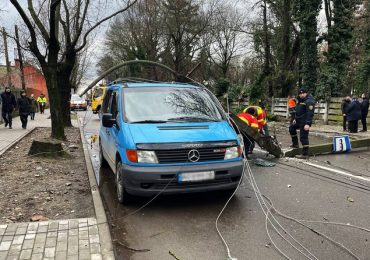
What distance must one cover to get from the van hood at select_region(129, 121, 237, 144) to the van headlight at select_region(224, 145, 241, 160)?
16 centimetres

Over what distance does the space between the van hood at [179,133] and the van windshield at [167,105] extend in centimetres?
29

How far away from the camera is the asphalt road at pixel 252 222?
4352 mm

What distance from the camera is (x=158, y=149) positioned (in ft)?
17.6

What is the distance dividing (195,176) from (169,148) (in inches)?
21.7

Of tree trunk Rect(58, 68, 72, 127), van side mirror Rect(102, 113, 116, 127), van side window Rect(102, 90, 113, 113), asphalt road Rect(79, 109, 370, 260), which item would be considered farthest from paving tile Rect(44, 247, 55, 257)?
tree trunk Rect(58, 68, 72, 127)

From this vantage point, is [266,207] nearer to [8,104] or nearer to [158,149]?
[158,149]

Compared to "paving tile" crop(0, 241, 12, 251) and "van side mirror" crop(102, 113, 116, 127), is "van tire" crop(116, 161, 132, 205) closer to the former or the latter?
"van side mirror" crop(102, 113, 116, 127)

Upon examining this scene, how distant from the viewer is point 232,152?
19.0ft

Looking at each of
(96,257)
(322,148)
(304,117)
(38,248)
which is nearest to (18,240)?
(38,248)

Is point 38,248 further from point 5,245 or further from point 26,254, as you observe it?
point 5,245

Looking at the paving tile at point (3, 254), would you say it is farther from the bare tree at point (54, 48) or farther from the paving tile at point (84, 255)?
the bare tree at point (54, 48)

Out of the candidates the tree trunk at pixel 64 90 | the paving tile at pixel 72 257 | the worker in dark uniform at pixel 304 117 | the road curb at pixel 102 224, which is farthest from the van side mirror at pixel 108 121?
the tree trunk at pixel 64 90

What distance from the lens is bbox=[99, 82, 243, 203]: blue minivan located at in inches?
212

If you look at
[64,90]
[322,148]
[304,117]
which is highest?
[64,90]
